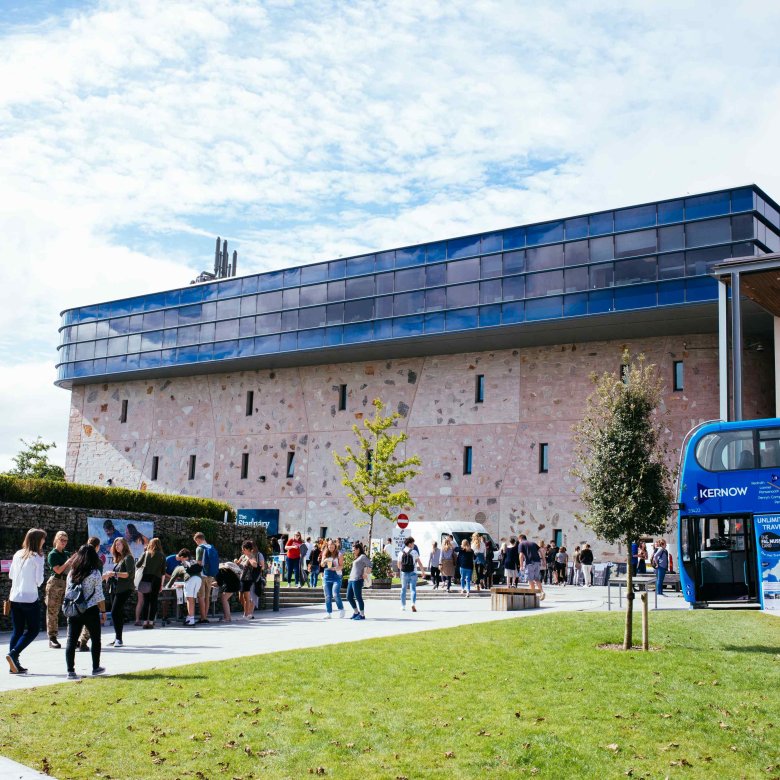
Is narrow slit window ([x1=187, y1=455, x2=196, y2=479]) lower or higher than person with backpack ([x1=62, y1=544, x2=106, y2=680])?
higher

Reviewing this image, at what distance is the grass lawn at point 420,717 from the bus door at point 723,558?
3.43m

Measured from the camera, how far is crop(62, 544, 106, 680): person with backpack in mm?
11227

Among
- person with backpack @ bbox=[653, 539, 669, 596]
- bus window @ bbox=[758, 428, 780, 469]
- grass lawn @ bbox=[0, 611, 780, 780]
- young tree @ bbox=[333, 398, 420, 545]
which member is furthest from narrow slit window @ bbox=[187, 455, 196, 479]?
bus window @ bbox=[758, 428, 780, 469]

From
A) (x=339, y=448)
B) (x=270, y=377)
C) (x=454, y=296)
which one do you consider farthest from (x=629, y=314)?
(x=270, y=377)

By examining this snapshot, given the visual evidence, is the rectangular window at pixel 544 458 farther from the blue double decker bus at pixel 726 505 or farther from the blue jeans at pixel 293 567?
the blue double decker bus at pixel 726 505

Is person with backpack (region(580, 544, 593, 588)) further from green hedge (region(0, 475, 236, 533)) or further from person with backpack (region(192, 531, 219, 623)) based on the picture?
person with backpack (region(192, 531, 219, 623))

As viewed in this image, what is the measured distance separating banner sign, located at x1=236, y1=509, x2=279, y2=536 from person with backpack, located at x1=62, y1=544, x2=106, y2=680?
106 ft

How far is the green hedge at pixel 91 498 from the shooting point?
A: 63.7ft

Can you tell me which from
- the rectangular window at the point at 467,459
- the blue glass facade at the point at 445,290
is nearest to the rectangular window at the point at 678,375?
the blue glass facade at the point at 445,290

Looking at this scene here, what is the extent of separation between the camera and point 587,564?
32062 millimetres

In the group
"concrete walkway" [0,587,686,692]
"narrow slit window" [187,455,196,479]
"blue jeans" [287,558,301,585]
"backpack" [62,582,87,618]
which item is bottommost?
"concrete walkway" [0,587,686,692]

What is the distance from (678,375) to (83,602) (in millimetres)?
28688

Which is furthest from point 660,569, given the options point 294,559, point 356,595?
point 294,559

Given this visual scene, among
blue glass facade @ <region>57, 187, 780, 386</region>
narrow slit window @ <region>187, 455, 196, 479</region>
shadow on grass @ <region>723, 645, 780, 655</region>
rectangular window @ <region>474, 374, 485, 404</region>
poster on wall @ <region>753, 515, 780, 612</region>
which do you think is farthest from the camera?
narrow slit window @ <region>187, 455, 196, 479</region>
